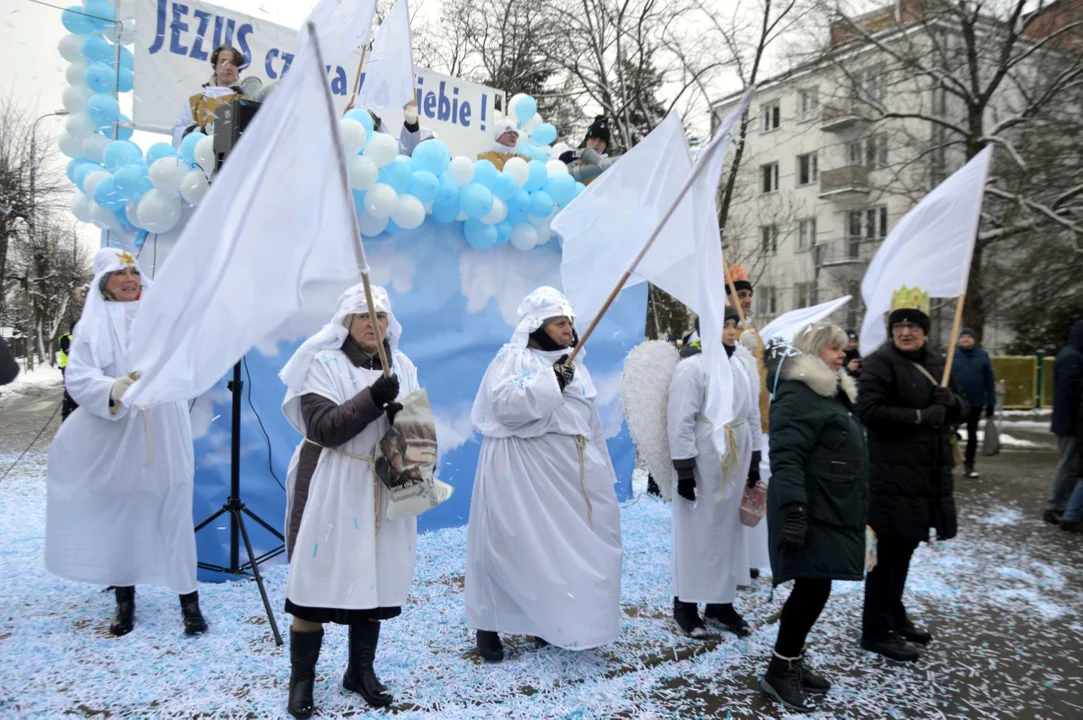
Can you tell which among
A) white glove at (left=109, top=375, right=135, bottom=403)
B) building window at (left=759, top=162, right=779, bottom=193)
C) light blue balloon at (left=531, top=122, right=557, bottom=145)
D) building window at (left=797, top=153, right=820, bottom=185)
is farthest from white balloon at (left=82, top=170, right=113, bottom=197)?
building window at (left=797, top=153, right=820, bottom=185)

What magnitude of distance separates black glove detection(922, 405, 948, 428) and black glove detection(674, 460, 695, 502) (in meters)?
1.22

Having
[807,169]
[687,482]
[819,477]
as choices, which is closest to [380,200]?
[687,482]

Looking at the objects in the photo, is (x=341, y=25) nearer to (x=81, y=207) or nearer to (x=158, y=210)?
(x=158, y=210)

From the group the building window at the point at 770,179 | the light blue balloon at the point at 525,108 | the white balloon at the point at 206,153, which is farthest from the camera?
the building window at the point at 770,179

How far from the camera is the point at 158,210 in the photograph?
467 cm

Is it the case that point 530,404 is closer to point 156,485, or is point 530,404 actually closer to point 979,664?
point 156,485

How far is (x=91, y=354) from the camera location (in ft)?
13.3

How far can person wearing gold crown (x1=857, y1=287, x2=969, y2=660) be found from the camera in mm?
3934

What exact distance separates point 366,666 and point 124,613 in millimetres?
1711

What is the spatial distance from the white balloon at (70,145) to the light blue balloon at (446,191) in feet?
7.94

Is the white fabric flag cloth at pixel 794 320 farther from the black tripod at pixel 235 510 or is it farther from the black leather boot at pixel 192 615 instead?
the black leather boot at pixel 192 615

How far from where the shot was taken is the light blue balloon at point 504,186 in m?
5.97

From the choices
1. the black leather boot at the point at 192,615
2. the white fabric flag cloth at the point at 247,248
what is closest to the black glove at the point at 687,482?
the white fabric flag cloth at the point at 247,248

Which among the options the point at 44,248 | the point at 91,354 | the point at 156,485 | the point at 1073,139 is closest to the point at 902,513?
the point at 156,485
